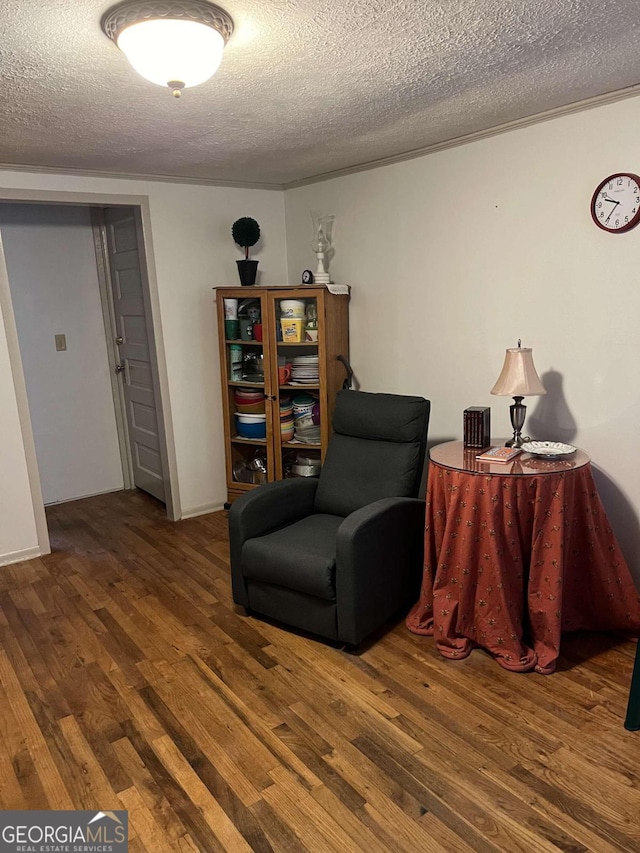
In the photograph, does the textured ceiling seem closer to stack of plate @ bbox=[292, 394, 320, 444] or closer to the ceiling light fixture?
the ceiling light fixture

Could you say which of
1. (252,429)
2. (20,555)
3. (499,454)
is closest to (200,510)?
(252,429)

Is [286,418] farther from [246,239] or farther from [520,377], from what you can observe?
[520,377]

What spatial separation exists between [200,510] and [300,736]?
2451mm

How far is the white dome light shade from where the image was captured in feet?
5.55

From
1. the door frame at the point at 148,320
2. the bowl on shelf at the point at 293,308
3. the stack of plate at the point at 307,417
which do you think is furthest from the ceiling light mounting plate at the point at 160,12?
the stack of plate at the point at 307,417

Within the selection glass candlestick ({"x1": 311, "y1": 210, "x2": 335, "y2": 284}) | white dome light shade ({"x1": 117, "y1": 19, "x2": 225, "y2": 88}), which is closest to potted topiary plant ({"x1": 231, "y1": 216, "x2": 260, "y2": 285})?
glass candlestick ({"x1": 311, "y1": 210, "x2": 335, "y2": 284})

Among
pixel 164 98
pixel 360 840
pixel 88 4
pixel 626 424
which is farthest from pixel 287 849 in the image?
pixel 164 98

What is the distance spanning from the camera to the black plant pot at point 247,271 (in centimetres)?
415

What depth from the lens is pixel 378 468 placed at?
3.16 meters

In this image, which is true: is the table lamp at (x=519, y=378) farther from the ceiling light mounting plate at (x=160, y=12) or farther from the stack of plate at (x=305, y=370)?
the ceiling light mounting plate at (x=160, y=12)

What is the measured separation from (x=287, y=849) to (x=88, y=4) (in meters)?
2.30

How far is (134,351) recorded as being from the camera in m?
4.61

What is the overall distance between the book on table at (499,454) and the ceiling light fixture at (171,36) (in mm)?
1776

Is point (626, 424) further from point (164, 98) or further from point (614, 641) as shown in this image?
point (164, 98)
